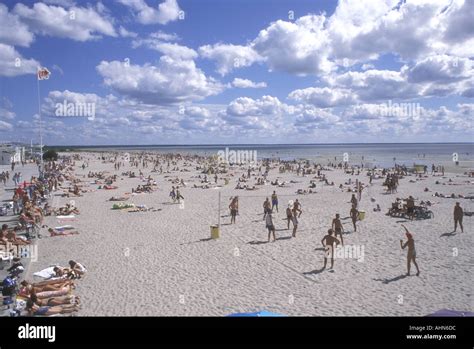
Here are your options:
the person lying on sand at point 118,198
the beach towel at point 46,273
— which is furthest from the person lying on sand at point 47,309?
the person lying on sand at point 118,198

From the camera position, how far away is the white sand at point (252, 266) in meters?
6.89

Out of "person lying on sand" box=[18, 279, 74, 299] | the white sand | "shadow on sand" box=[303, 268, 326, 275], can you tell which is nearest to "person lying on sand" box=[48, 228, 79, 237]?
the white sand

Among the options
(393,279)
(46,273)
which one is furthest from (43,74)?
(393,279)

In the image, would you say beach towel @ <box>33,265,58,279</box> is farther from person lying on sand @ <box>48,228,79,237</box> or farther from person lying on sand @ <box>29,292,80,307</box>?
person lying on sand @ <box>48,228,79,237</box>

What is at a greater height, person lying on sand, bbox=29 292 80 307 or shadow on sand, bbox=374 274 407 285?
shadow on sand, bbox=374 274 407 285

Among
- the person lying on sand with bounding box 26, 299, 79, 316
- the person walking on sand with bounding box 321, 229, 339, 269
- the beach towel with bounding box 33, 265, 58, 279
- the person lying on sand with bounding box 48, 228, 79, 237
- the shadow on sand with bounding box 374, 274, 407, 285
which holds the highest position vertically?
the person walking on sand with bounding box 321, 229, 339, 269

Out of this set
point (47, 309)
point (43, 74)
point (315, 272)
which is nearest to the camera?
point (47, 309)

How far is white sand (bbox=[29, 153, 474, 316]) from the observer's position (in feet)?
22.6

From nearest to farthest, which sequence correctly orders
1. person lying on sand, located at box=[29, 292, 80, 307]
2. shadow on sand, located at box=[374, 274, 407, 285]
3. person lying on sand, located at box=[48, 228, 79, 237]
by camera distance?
person lying on sand, located at box=[29, 292, 80, 307] < shadow on sand, located at box=[374, 274, 407, 285] < person lying on sand, located at box=[48, 228, 79, 237]

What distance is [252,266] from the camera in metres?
9.27

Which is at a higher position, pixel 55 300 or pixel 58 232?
pixel 58 232

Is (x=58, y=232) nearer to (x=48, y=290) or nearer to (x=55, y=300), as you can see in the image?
(x=48, y=290)
